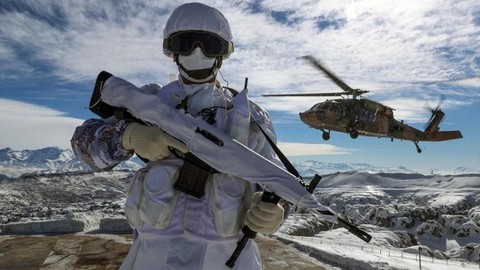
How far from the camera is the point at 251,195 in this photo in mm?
2561

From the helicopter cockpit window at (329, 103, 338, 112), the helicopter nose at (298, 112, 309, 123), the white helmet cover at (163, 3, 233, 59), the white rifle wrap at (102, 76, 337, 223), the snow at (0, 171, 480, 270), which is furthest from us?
the helicopter nose at (298, 112, 309, 123)

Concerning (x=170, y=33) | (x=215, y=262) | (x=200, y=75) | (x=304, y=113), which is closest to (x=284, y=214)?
(x=215, y=262)

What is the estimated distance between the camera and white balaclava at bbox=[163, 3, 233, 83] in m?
2.64

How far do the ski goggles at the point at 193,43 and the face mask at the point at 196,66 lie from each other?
0.03m

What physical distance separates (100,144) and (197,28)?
3.43 feet

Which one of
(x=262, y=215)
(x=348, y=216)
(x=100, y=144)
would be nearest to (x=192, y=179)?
(x=262, y=215)

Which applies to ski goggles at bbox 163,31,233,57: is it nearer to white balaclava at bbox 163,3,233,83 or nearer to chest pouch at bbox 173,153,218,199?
white balaclava at bbox 163,3,233,83

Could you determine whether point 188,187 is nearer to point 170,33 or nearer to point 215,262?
point 215,262

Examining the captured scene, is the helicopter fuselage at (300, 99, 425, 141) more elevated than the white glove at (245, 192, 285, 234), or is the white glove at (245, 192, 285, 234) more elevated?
the helicopter fuselage at (300, 99, 425, 141)

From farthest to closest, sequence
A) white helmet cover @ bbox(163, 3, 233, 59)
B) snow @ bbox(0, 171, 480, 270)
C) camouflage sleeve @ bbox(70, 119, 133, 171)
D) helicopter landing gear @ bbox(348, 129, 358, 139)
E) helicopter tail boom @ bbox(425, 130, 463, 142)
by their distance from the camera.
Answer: helicopter tail boom @ bbox(425, 130, 463, 142)
helicopter landing gear @ bbox(348, 129, 358, 139)
snow @ bbox(0, 171, 480, 270)
white helmet cover @ bbox(163, 3, 233, 59)
camouflage sleeve @ bbox(70, 119, 133, 171)

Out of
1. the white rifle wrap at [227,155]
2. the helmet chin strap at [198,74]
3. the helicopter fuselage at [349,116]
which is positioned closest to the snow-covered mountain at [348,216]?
the white rifle wrap at [227,155]

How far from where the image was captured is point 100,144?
8.22 ft

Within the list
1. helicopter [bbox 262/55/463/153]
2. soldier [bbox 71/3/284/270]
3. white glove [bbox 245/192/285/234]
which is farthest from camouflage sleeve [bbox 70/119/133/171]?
helicopter [bbox 262/55/463/153]

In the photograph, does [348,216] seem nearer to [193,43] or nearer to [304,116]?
[304,116]
